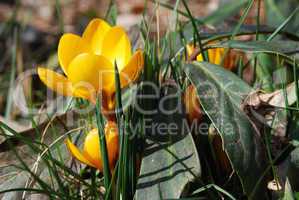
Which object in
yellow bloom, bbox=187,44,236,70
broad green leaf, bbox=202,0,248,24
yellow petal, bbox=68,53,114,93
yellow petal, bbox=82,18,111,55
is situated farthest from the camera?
broad green leaf, bbox=202,0,248,24

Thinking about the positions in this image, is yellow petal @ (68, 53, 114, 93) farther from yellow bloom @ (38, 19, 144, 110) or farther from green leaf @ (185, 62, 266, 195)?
green leaf @ (185, 62, 266, 195)

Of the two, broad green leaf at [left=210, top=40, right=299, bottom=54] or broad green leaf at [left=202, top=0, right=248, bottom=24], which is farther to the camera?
broad green leaf at [left=202, top=0, right=248, bottom=24]

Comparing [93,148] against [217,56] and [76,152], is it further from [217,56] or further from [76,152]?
[217,56]

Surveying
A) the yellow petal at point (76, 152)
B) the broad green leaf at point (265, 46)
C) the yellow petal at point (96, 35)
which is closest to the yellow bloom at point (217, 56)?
the broad green leaf at point (265, 46)

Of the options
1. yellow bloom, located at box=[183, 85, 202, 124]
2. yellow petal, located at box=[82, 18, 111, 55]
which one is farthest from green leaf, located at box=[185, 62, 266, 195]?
yellow petal, located at box=[82, 18, 111, 55]

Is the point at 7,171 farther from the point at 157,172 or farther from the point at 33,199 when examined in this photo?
the point at 157,172

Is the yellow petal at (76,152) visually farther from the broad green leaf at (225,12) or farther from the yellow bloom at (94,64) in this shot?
the broad green leaf at (225,12)
